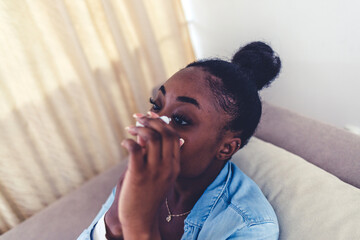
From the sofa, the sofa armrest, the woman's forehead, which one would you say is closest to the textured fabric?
the sofa

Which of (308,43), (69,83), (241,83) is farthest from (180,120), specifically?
(69,83)

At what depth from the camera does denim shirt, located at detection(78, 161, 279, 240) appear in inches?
31.2

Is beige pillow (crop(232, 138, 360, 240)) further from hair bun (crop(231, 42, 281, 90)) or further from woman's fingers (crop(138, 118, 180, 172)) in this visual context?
woman's fingers (crop(138, 118, 180, 172))

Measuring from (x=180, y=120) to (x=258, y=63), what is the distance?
352 mm

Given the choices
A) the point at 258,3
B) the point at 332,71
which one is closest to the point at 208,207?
the point at 332,71

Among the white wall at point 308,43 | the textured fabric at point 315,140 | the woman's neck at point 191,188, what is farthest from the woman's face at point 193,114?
the white wall at point 308,43

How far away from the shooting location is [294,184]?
90cm

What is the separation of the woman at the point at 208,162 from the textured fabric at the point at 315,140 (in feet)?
0.83

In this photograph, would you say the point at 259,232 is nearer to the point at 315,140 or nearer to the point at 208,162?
the point at 208,162

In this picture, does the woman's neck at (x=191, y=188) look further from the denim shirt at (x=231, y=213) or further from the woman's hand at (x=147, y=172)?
the woman's hand at (x=147, y=172)

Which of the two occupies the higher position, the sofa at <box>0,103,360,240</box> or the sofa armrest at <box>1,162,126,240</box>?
the sofa at <box>0,103,360,240</box>

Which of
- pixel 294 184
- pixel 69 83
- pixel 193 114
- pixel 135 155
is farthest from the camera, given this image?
pixel 69 83

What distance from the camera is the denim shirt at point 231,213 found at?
0.79 meters

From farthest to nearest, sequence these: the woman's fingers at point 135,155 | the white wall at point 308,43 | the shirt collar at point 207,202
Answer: the white wall at point 308,43, the shirt collar at point 207,202, the woman's fingers at point 135,155
